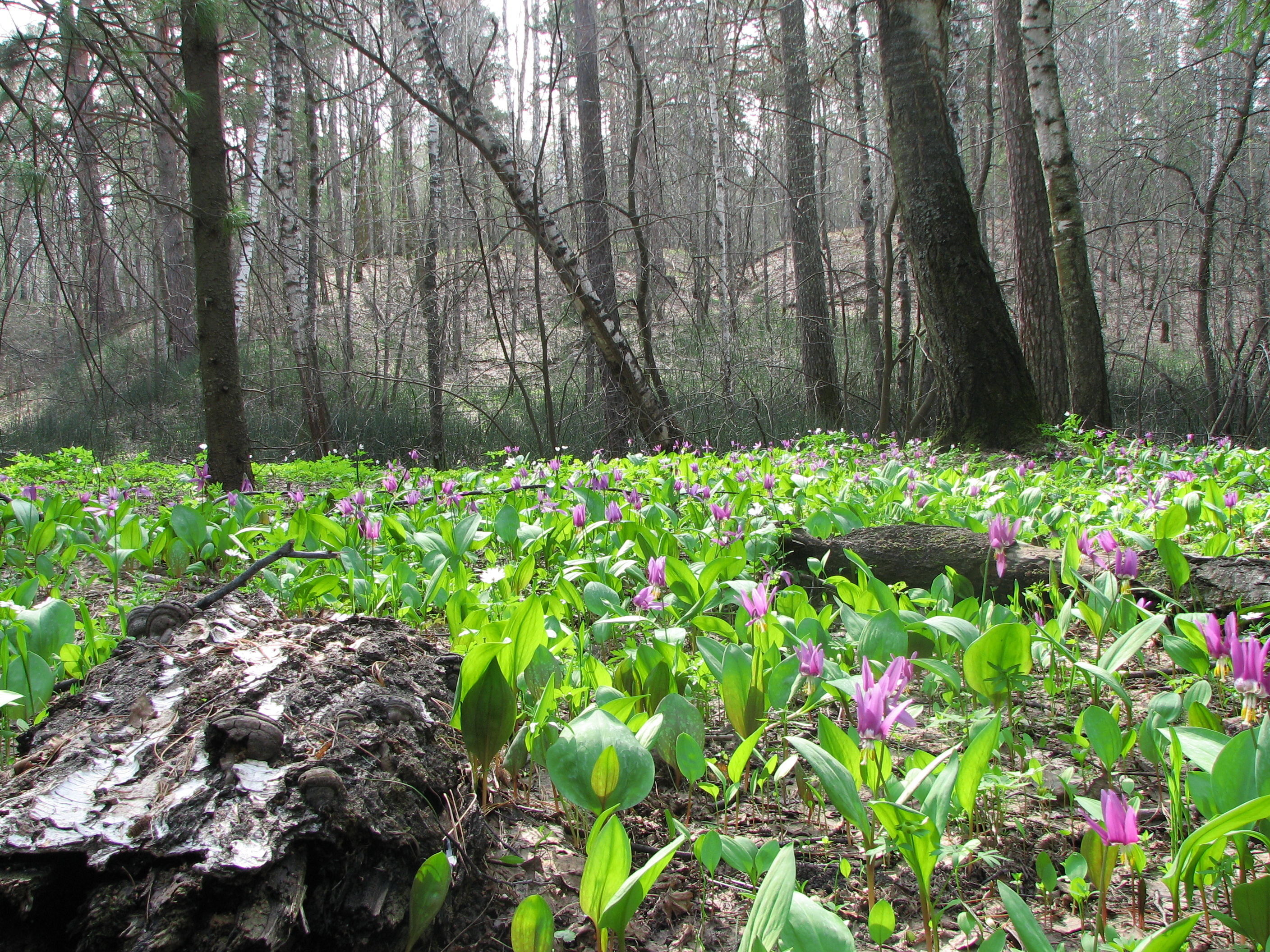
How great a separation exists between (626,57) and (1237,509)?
15521mm

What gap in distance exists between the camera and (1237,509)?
2904 millimetres

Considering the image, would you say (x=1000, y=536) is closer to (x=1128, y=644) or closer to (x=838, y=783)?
(x=1128, y=644)

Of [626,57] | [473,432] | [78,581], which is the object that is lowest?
[78,581]

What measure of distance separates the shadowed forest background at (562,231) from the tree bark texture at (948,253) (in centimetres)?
21

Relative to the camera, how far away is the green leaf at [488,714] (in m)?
1.17

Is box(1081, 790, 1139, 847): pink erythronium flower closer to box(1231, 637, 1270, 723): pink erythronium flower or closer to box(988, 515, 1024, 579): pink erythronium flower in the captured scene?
box(1231, 637, 1270, 723): pink erythronium flower

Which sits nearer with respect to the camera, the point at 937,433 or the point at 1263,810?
the point at 1263,810

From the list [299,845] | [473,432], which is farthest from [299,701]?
[473,432]

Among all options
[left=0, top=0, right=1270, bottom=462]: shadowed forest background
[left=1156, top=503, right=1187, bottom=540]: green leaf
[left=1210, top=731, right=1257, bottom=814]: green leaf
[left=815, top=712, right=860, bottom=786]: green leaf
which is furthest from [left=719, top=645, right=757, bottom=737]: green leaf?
[left=0, top=0, right=1270, bottom=462]: shadowed forest background

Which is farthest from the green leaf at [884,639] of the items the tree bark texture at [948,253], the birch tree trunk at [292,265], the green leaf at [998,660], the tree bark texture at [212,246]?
the birch tree trunk at [292,265]

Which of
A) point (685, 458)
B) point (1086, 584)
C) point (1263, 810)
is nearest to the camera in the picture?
point (1263, 810)

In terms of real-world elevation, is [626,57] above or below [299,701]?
above

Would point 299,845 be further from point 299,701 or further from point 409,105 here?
point 409,105

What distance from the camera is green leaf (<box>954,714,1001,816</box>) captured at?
3.34 ft
